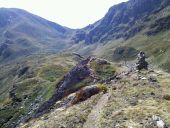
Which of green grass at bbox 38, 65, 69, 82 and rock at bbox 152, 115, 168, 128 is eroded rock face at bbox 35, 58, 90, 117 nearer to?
rock at bbox 152, 115, 168, 128

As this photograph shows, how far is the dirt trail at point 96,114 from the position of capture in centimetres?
3612

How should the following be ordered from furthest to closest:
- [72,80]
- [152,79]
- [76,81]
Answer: [72,80]
[76,81]
[152,79]

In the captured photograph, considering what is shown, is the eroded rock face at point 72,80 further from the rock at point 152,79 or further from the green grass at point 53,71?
the green grass at point 53,71

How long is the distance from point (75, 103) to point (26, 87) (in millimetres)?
91104

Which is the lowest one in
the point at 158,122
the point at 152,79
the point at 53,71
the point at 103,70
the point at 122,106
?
the point at 53,71

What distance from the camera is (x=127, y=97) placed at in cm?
4234

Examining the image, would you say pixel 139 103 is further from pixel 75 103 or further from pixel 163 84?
pixel 75 103

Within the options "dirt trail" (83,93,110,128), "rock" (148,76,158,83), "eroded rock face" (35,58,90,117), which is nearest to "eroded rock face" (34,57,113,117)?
"eroded rock face" (35,58,90,117)

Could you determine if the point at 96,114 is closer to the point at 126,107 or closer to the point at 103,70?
the point at 126,107

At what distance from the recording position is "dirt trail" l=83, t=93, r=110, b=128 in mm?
36125

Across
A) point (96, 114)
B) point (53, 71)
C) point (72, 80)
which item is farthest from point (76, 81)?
point (53, 71)

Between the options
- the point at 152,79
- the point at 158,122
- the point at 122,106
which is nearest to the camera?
the point at 158,122

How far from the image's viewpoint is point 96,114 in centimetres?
3906

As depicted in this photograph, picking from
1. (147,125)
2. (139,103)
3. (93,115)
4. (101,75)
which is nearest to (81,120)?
(93,115)
